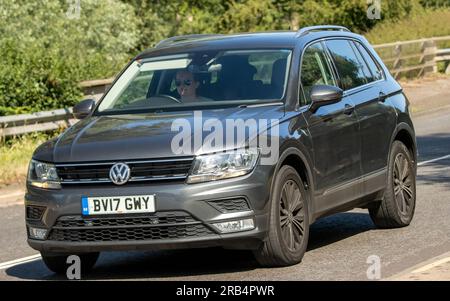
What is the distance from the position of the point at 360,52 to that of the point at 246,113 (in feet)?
8.89

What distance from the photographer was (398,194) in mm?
11195

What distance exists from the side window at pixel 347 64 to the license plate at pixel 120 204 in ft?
9.35

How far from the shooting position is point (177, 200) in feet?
27.4

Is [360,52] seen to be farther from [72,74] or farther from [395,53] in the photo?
[395,53]

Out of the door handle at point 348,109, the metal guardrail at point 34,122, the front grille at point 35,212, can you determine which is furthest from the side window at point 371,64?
the metal guardrail at point 34,122

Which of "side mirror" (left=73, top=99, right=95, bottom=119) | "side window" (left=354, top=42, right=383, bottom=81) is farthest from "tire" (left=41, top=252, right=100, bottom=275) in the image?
"side window" (left=354, top=42, right=383, bottom=81)

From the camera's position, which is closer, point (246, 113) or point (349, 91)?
point (246, 113)

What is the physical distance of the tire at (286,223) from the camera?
28.7ft

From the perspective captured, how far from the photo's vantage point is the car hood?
848cm

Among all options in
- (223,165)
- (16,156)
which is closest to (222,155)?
(223,165)

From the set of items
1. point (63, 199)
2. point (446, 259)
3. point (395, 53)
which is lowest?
point (395, 53)

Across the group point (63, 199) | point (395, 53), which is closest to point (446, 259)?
point (63, 199)

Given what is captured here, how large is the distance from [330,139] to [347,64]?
1372mm

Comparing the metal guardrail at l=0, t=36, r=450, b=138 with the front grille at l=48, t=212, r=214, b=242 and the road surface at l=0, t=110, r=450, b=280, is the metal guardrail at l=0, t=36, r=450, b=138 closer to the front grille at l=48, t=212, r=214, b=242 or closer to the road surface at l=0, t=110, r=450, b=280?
the road surface at l=0, t=110, r=450, b=280
